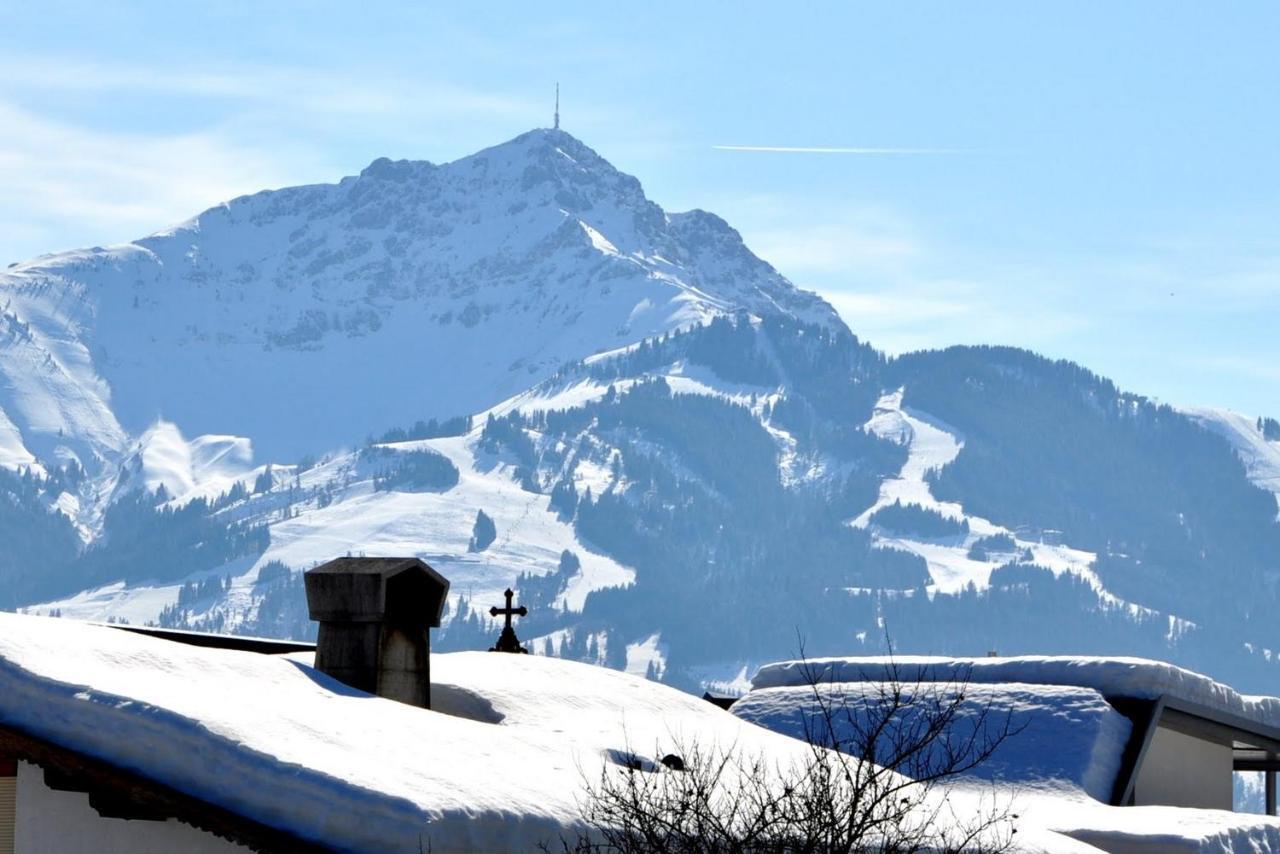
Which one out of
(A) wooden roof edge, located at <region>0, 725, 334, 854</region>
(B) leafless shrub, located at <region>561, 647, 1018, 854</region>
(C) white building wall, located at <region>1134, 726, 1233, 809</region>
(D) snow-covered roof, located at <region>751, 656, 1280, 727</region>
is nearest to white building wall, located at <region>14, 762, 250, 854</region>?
(A) wooden roof edge, located at <region>0, 725, 334, 854</region>

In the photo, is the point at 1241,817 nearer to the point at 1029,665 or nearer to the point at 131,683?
the point at 1029,665

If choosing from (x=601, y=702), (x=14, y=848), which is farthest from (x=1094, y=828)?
(x=14, y=848)

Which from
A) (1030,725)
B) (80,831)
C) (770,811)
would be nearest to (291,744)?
(80,831)

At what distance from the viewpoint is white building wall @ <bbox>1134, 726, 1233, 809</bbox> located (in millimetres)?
32875

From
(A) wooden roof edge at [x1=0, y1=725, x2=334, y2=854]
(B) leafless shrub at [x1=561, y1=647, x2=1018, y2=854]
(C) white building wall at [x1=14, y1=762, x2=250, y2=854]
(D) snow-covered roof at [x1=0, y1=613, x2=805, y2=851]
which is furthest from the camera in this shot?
(C) white building wall at [x1=14, y1=762, x2=250, y2=854]

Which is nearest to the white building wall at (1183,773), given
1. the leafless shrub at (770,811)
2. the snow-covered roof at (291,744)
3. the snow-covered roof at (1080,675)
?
the snow-covered roof at (1080,675)

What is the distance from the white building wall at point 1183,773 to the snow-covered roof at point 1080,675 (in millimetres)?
875

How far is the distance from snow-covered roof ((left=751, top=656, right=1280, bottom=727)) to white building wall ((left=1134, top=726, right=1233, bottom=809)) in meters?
0.88

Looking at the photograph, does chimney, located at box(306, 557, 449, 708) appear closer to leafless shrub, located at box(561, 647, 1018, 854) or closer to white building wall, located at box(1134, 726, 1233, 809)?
leafless shrub, located at box(561, 647, 1018, 854)

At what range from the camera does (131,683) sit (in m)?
16.9

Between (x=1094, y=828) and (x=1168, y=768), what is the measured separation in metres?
7.42

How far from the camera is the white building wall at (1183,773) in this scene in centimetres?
3288

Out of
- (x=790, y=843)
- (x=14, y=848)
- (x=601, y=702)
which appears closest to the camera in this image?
(x=790, y=843)

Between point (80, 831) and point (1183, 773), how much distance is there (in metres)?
20.8
